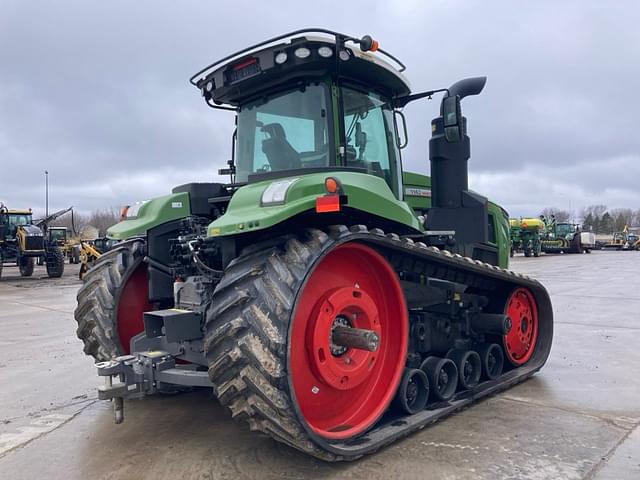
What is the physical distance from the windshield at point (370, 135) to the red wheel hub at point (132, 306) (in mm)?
2194

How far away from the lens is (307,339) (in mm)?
3488

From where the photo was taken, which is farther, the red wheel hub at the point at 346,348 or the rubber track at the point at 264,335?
the red wheel hub at the point at 346,348

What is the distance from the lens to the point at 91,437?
4.04 m

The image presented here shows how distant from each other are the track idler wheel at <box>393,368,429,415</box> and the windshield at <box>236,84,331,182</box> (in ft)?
5.77

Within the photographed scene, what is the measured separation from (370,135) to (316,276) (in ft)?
4.90

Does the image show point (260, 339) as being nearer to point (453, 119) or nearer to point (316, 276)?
point (316, 276)

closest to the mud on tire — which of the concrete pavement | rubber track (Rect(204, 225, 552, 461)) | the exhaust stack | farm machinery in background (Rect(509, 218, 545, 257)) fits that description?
rubber track (Rect(204, 225, 552, 461))

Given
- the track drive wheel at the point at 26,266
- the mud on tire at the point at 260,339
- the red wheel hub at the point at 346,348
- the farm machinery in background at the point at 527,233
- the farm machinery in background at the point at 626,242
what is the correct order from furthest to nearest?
the farm machinery in background at the point at 626,242, the farm machinery in background at the point at 527,233, the track drive wheel at the point at 26,266, the red wheel hub at the point at 346,348, the mud on tire at the point at 260,339

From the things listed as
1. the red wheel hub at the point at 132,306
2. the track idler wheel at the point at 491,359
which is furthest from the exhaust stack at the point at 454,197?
the red wheel hub at the point at 132,306

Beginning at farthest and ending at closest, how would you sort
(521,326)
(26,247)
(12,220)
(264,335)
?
(12,220)
(26,247)
(521,326)
(264,335)

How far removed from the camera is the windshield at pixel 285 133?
13.6 feet

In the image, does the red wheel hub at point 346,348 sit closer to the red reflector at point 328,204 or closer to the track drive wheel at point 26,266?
the red reflector at point 328,204

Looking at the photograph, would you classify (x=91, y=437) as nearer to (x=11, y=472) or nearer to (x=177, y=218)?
(x=11, y=472)

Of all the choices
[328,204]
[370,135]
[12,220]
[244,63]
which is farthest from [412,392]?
[12,220]
